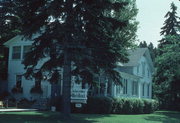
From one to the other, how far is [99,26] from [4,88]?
59.2ft

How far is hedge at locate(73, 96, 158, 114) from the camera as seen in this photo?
2389 centimetres

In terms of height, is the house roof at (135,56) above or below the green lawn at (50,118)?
above

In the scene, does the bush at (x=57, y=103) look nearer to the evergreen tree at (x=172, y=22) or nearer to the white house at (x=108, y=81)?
the white house at (x=108, y=81)

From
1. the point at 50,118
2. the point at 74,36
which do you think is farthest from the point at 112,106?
the point at 74,36

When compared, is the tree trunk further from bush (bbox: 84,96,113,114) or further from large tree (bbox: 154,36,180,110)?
large tree (bbox: 154,36,180,110)

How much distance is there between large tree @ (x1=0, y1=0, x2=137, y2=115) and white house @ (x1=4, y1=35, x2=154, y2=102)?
11.0 feet

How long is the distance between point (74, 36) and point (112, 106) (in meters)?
10.7

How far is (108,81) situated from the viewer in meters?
26.1

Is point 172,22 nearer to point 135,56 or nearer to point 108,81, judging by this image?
point 135,56

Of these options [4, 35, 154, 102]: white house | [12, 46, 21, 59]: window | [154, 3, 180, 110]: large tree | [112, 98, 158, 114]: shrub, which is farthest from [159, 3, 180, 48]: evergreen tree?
[12, 46, 21, 59]: window

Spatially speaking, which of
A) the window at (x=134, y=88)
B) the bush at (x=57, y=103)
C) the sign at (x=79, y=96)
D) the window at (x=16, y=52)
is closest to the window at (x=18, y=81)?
the window at (x=16, y=52)

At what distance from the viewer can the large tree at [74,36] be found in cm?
1650

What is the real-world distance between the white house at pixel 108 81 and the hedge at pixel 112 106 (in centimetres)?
142

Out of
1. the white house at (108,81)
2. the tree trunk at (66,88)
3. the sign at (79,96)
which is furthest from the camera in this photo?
the white house at (108,81)
